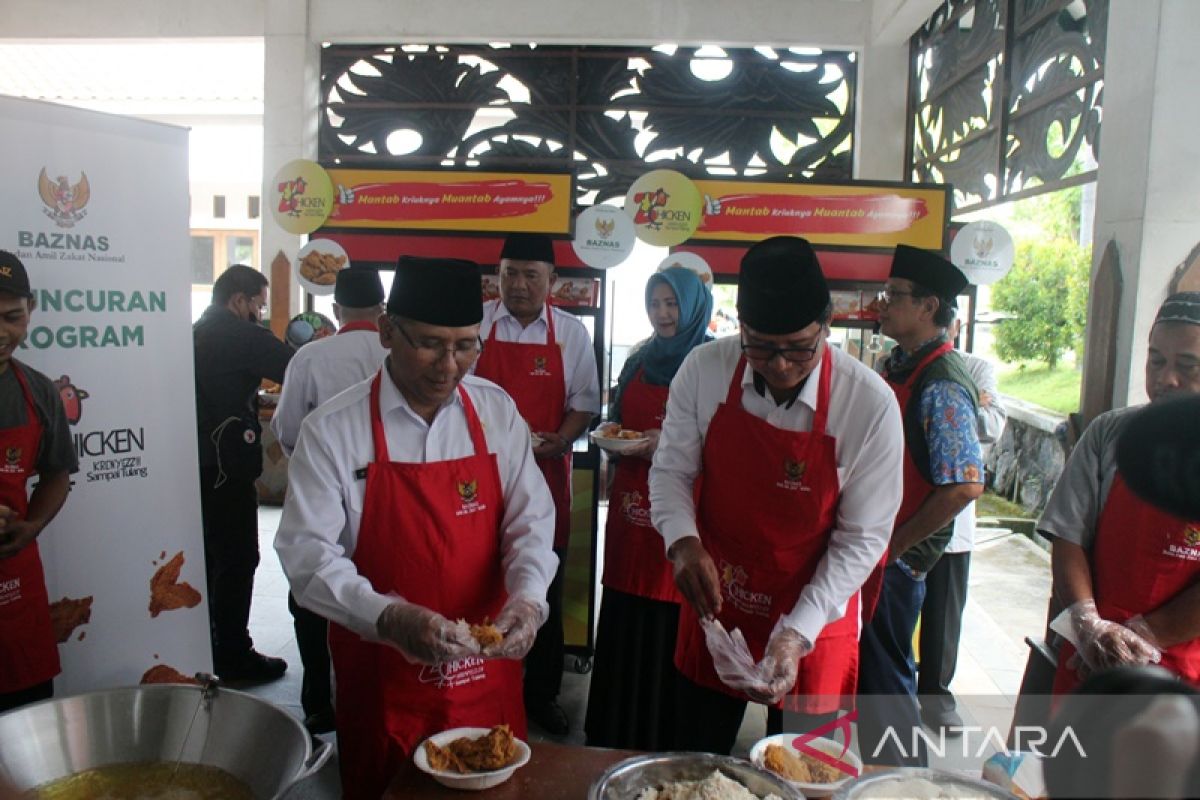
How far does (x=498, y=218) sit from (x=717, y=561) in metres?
2.73

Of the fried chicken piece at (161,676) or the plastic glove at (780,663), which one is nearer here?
the plastic glove at (780,663)

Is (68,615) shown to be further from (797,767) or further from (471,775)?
(797,767)

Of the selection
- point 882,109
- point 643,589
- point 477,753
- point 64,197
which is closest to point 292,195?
point 64,197

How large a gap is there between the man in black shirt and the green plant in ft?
32.9

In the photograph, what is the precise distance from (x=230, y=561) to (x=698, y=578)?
2.74 meters

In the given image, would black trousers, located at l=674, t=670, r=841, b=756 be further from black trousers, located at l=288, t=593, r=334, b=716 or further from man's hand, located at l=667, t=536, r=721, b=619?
black trousers, located at l=288, t=593, r=334, b=716

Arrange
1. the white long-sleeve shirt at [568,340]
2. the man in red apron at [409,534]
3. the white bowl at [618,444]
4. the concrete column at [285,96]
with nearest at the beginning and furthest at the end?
the man in red apron at [409,534] → the white bowl at [618,444] → the white long-sleeve shirt at [568,340] → the concrete column at [285,96]

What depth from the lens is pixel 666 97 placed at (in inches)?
282

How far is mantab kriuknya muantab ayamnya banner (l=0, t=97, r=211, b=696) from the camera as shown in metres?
2.54

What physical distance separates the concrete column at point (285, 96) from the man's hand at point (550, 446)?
457 cm

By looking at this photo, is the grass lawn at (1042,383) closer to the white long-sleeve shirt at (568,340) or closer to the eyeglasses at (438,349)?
the white long-sleeve shirt at (568,340)

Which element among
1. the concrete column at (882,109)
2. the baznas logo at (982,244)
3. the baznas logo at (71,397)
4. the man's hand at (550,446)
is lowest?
the man's hand at (550,446)

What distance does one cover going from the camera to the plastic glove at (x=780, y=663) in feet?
5.90

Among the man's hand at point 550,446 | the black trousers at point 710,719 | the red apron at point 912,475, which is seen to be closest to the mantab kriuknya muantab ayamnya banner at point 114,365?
the man's hand at point 550,446
